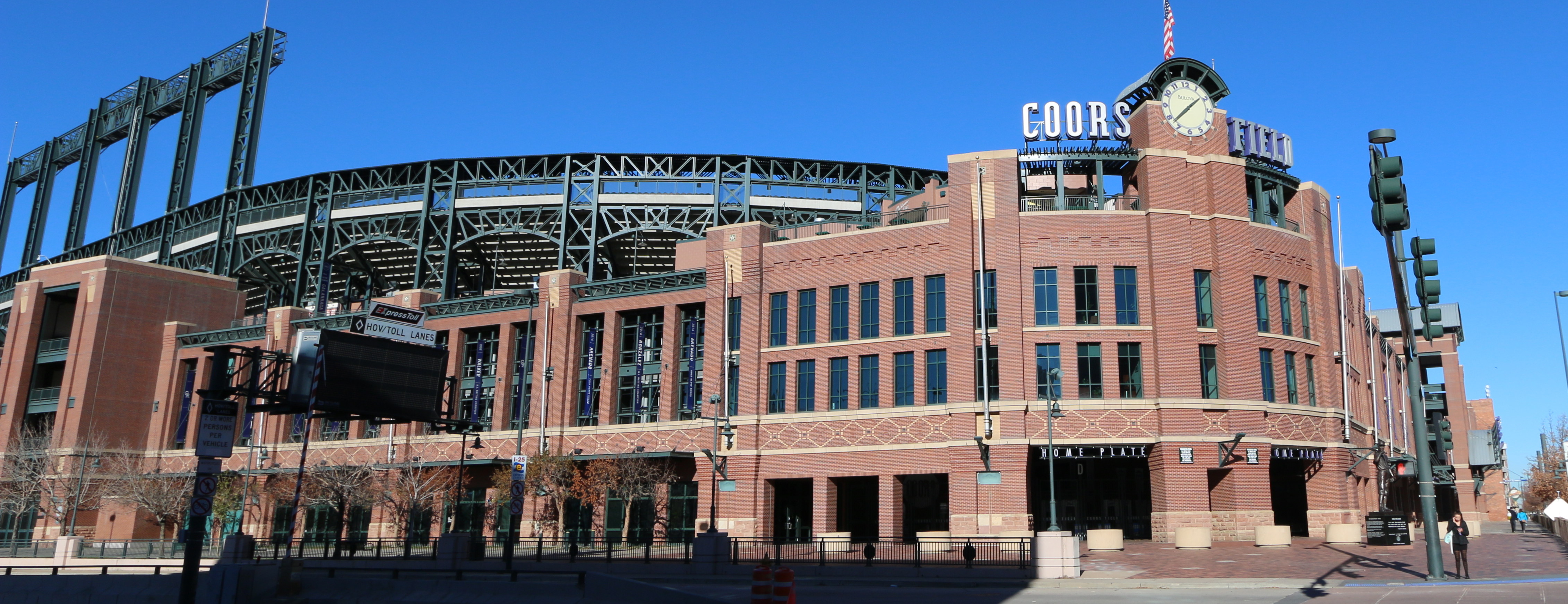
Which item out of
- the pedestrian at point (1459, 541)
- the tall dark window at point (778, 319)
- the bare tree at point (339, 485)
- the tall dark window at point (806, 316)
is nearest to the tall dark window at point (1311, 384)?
the tall dark window at point (806, 316)

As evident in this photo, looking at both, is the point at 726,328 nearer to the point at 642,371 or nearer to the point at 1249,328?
the point at 642,371

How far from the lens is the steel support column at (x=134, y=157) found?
3971 inches

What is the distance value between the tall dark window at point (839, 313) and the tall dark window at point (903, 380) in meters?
2.85

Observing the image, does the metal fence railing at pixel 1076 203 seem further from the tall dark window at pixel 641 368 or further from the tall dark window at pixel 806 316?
the tall dark window at pixel 641 368

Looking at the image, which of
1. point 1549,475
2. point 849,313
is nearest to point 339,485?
point 849,313

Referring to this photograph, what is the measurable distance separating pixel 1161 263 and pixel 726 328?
20.4 meters

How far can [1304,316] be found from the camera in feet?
172

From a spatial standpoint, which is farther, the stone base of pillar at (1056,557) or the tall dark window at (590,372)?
the tall dark window at (590,372)

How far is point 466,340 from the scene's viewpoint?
217 ft

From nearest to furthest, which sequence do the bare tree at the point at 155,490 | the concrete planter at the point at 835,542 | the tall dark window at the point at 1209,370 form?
the concrete planter at the point at 835,542
the tall dark window at the point at 1209,370
the bare tree at the point at 155,490

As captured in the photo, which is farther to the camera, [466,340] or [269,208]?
[269,208]

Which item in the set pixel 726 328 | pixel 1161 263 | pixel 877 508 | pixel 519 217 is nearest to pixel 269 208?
pixel 519 217

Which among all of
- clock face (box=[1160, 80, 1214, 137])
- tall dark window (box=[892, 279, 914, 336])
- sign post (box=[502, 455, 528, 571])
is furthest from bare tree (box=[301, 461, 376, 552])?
clock face (box=[1160, 80, 1214, 137])

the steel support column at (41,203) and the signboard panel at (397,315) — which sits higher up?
the steel support column at (41,203)
